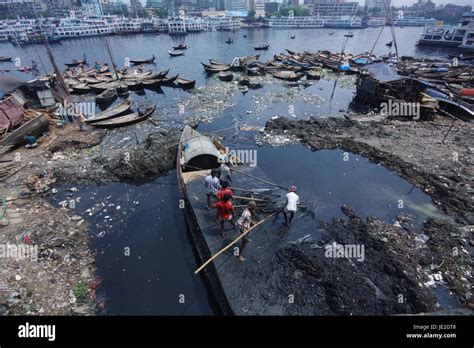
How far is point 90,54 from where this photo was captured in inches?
2308

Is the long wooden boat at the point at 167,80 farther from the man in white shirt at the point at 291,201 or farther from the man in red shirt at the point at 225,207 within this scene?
the man in red shirt at the point at 225,207

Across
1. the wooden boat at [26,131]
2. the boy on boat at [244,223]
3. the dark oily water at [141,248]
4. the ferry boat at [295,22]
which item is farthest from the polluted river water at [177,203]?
the ferry boat at [295,22]

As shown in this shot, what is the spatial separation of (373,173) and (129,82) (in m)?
28.9

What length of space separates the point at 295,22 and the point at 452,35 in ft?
241

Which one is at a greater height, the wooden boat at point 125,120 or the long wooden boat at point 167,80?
the long wooden boat at point 167,80

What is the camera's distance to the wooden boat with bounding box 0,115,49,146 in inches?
611

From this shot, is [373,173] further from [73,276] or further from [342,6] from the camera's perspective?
[342,6]

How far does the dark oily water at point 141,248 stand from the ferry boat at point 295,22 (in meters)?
128

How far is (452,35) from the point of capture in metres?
58.8

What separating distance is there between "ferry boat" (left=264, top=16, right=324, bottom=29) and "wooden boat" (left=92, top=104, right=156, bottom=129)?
119m

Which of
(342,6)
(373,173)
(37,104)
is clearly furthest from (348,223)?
(342,6)

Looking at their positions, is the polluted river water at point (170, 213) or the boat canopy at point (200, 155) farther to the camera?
the boat canopy at point (200, 155)

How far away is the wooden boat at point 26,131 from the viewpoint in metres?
15.5
